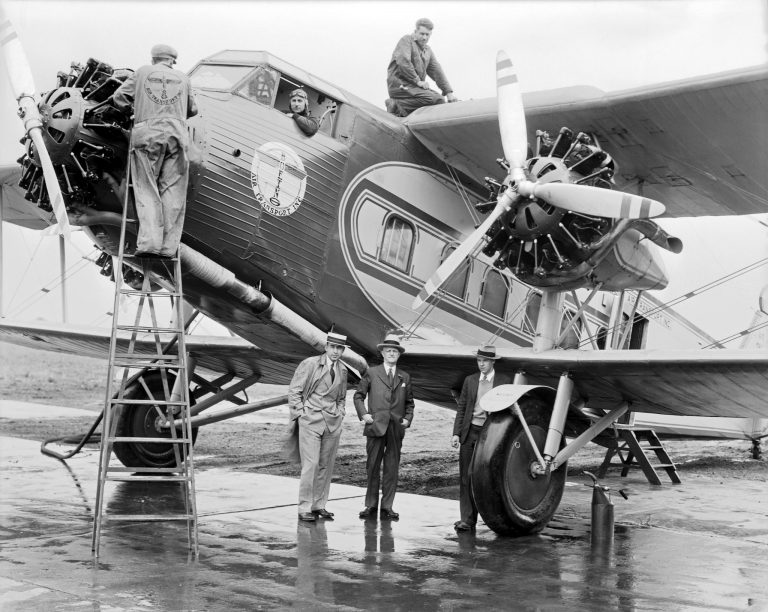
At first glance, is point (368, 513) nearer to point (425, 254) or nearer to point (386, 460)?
point (386, 460)

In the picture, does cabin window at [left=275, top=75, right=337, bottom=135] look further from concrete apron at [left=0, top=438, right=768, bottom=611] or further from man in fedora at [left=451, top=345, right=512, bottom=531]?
concrete apron at [left=0, top=438, right=768, bottom=611]

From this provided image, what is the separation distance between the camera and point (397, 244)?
1091 cm

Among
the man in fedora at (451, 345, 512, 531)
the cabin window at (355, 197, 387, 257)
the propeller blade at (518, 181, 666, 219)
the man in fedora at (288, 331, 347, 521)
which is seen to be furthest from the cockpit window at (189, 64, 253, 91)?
the man in fedora at (451, 345, 512, 531)

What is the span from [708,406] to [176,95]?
6.48m

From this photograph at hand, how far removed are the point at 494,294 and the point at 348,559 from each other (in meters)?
5.27

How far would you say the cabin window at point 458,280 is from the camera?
11.5 m

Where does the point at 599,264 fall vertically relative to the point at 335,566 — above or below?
above

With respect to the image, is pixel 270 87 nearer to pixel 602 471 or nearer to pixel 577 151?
pixel 577 151

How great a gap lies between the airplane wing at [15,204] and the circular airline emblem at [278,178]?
4518mm

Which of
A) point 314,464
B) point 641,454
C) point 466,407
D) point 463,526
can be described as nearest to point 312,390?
point 314,464

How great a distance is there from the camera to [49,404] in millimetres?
25219

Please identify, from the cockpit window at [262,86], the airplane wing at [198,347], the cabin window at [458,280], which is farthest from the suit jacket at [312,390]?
the cockpit window at [262,86]

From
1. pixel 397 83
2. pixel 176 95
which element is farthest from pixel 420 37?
pixel 176 95

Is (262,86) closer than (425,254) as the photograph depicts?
Yes
